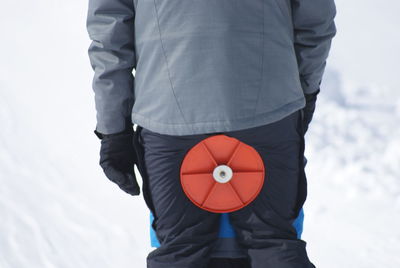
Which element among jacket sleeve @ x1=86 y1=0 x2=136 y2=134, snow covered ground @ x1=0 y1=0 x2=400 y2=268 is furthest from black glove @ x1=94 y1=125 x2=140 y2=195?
snow covered ground @ x1=0 y1=0 x2=400 y2=268

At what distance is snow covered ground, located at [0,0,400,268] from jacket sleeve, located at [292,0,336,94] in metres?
1.02

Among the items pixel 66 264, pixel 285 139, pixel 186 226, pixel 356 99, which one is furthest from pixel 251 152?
pixel 356 99

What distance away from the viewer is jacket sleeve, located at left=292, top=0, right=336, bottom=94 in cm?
120

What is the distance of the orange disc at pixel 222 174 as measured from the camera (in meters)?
1.17

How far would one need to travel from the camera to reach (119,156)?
1.35 m

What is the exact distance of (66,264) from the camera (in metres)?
1.98

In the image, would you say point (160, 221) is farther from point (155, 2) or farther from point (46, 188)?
point (46, 188)

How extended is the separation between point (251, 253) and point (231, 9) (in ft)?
1.94

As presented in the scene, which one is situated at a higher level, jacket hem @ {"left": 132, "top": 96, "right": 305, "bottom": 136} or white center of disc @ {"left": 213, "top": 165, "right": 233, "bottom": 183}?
jacket hem @ {"left": 132, "top": 96, "right": 305, "bottom": 136}

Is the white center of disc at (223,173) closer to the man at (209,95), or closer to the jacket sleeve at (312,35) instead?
the man at (209,95)

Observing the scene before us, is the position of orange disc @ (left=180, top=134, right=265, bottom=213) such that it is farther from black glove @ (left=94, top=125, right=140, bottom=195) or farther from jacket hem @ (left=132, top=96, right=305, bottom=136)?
black glove @ (left=94, top=125, right=140, bottom=195)

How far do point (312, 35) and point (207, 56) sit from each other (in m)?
0.34

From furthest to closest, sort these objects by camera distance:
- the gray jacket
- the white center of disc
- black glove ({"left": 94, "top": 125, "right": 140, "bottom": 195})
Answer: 1. black glove ({"left": 94, "top": 125, "right": 140, "bottom": 195})
2. the white center of disc
3. the gray jacket

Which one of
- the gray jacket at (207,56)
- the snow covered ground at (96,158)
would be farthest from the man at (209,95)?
the snow covered ground at (96,158)
